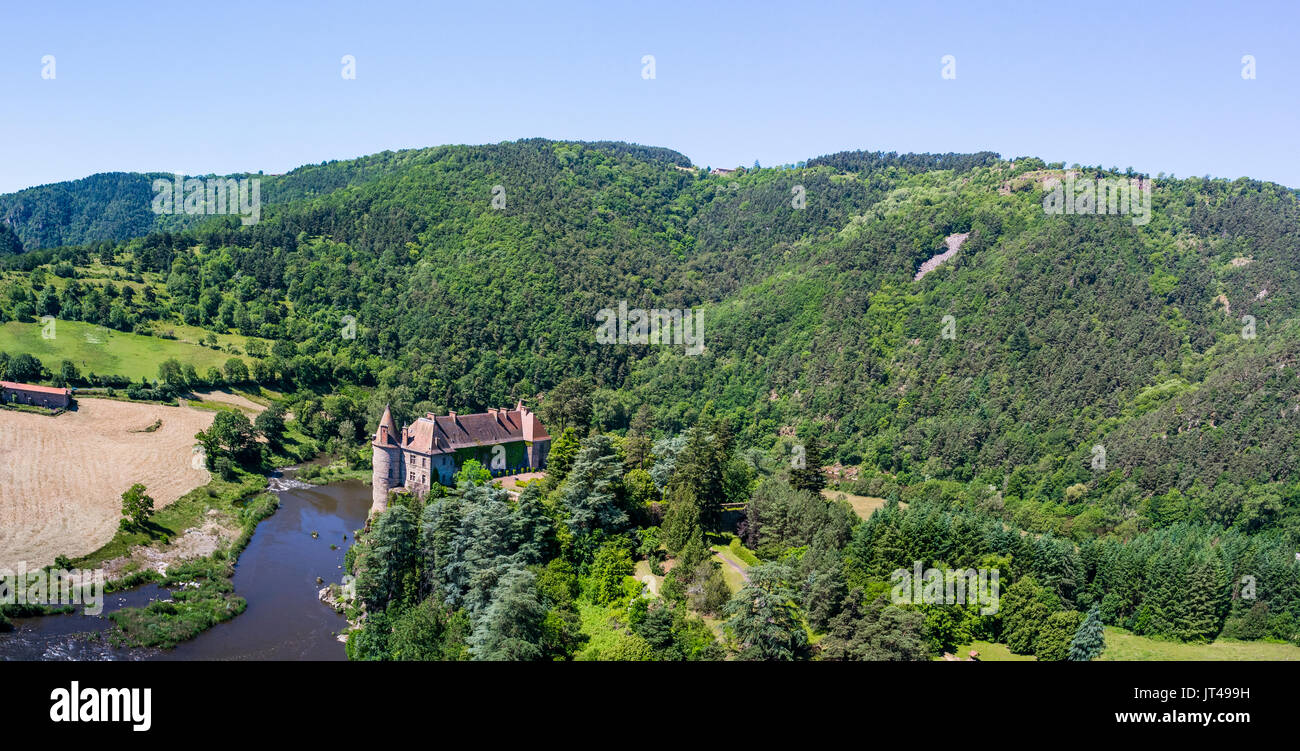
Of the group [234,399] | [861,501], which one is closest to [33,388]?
A: [234,399]

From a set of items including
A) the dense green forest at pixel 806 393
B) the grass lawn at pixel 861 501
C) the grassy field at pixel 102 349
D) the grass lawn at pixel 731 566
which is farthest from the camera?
the grassy field at pixel 102 349

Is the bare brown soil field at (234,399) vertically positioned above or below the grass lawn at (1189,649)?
above

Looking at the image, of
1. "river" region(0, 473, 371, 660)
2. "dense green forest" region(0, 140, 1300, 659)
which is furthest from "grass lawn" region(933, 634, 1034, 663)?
"river" region(0, 473, 371, 660)

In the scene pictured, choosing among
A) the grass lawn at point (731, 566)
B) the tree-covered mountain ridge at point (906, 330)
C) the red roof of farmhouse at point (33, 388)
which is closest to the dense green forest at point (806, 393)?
the tree-covered mountain ridge at point (906, 330)

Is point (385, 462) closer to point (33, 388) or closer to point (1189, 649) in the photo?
point (33, 388)

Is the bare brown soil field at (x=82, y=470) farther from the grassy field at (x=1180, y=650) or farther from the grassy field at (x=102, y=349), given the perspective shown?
the grassy field at (x=1180, y=650)

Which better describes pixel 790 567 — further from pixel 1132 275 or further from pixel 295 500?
pixel 1132 275

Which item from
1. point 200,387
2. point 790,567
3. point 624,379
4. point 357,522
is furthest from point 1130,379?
point 200,387
